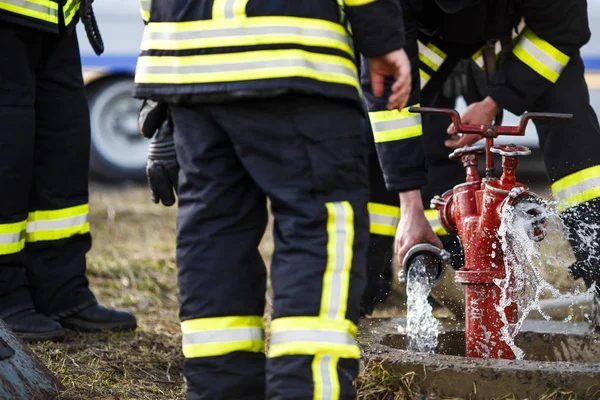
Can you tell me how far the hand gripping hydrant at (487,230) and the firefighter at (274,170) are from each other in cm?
62

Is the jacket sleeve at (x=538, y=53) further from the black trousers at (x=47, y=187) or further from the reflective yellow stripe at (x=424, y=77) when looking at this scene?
the black trousers at (x=47, y=187)

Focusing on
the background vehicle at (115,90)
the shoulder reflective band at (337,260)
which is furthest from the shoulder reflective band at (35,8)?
the background vehicle at (115,90)

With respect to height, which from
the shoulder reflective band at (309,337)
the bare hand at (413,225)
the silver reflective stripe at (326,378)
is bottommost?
the silver reflective stripe at (326,378)

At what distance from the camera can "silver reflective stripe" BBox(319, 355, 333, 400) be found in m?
1.93

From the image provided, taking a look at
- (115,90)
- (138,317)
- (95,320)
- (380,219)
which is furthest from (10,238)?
(115,90)

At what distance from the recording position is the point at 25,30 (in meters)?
3.18

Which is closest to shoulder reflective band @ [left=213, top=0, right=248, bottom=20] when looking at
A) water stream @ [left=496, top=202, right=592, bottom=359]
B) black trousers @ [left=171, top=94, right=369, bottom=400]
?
black trousers @ [left=171, top=94, right=369, bottom=400]

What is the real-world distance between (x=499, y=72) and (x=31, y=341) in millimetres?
1712

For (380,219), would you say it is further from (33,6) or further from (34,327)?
(33,6)

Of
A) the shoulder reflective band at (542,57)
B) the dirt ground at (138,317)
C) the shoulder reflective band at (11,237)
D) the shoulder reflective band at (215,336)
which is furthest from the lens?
the shoulder reflective band at (11,237)

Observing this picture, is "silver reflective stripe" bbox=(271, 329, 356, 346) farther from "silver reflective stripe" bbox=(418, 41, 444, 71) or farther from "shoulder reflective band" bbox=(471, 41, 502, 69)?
"shoulder reflective band" bbox=(471, 41, 502, 69)

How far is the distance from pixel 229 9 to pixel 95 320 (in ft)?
5.83

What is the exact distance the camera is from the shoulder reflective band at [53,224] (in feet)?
11.0

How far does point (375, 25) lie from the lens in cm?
198
